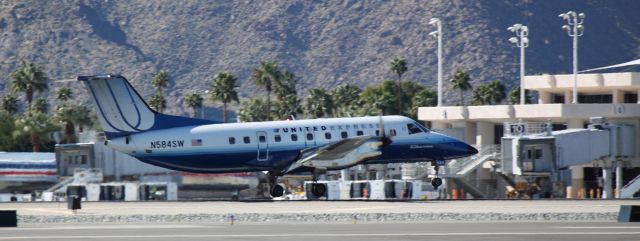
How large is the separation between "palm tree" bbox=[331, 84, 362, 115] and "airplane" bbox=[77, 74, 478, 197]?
266 ft

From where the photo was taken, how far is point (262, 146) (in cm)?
6444

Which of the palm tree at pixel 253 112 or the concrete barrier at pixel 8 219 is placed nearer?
the concrete barrier at pixel 8 219

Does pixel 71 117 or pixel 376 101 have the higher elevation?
pixel 376 101

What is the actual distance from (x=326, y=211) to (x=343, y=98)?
98.5m

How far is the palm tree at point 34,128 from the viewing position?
12381 centimetres

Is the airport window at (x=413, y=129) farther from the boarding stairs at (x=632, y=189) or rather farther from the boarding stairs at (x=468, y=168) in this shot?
the boarding stairs at (x=468, y=168)

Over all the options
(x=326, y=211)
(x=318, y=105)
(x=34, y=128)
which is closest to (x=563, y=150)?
(x=326, y=211)

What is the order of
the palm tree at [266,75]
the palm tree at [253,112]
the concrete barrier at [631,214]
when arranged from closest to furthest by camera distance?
the concrete barrier at [631,214] < the palm tree at [266,75] < the palm tree at [253,112]

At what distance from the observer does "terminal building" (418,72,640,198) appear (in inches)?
3063

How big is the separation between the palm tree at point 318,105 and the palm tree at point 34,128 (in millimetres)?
27531

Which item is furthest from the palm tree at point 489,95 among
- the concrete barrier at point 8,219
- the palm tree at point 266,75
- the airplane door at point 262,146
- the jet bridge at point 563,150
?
the concrete barrier at point 8,219

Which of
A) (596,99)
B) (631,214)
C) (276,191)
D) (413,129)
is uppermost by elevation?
(596,99)

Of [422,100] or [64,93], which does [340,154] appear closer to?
[422,100]

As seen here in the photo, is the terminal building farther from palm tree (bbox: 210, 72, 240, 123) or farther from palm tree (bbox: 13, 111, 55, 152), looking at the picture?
palm tree (bbox: 210, 72, 240, 123)
